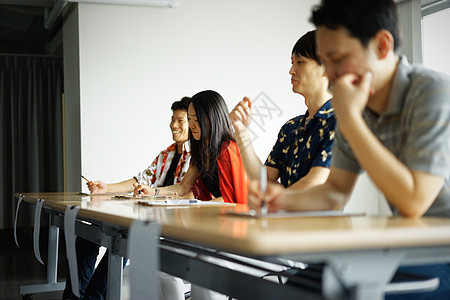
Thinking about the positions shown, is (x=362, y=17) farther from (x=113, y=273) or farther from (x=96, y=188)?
(x=96, y=188)

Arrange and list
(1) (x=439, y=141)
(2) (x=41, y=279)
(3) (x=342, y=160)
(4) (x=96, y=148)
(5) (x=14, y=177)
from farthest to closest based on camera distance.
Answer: (5) (x=14, y=177), (4) (x=96, y=148), (2) (x=41, y=279), (3) (x=342, y=160), (1) (x=439, y=141)

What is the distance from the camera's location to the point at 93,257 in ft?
9.44

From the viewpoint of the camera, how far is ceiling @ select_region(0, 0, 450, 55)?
5370 millimetres

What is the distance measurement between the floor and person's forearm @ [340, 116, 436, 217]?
2.41m

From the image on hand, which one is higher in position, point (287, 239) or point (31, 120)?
point (31, 120)

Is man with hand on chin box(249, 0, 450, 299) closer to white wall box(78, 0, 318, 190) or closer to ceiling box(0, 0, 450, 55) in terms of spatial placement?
white wall box(78, 0, 318, 190)

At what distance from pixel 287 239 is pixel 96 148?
4.00m

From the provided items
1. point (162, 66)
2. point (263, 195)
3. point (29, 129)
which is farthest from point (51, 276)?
point (29, 129)

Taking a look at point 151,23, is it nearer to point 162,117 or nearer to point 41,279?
point 162,117

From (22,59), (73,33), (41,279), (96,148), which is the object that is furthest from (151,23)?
(22,59)

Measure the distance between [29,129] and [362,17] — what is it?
6.36 m

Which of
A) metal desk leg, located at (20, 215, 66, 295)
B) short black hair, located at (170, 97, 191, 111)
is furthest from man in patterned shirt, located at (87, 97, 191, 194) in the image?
metal desk leg, located at (20, 215, 66, 295)

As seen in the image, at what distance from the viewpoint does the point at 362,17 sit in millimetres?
1180

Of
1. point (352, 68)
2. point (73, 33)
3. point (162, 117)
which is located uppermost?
point (73, 33)
